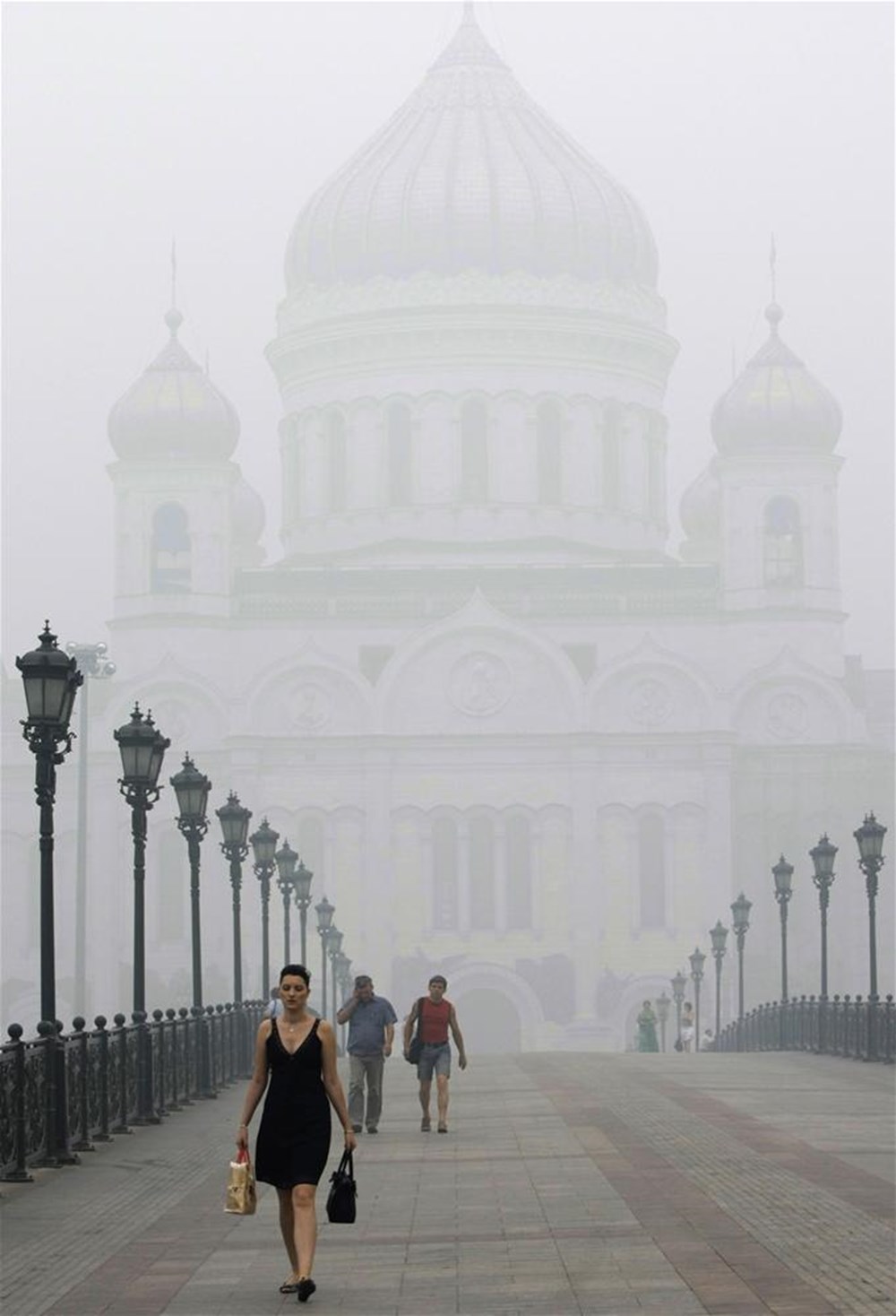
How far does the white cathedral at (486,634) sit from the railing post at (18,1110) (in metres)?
59.4

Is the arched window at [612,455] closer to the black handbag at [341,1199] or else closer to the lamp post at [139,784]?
the lamp post at [139,784]

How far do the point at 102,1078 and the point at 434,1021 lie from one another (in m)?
3.46

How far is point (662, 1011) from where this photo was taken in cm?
7588

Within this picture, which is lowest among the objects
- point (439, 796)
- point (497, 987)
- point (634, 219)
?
point (497, 987)

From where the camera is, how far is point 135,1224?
17406 mm

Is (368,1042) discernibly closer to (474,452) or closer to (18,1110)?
(18,1110)

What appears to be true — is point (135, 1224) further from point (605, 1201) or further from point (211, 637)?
point (211, 637)

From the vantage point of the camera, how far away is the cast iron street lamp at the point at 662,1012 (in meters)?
74.0

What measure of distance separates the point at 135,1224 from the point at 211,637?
2655 inches

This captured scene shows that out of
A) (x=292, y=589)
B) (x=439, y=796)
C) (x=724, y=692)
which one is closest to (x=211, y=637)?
(x=292, y=589)

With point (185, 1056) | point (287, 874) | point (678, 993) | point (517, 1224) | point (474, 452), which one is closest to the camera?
point (517, 1224)

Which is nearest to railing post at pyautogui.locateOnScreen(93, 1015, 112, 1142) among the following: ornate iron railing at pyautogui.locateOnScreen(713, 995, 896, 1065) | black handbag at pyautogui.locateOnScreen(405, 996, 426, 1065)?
black handbag at pyautogui.locateOnScreen(405, 996, 426, 1065)

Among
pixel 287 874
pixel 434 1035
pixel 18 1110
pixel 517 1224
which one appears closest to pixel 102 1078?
pixel 434 1035

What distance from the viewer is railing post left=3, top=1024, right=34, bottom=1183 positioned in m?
19.5
